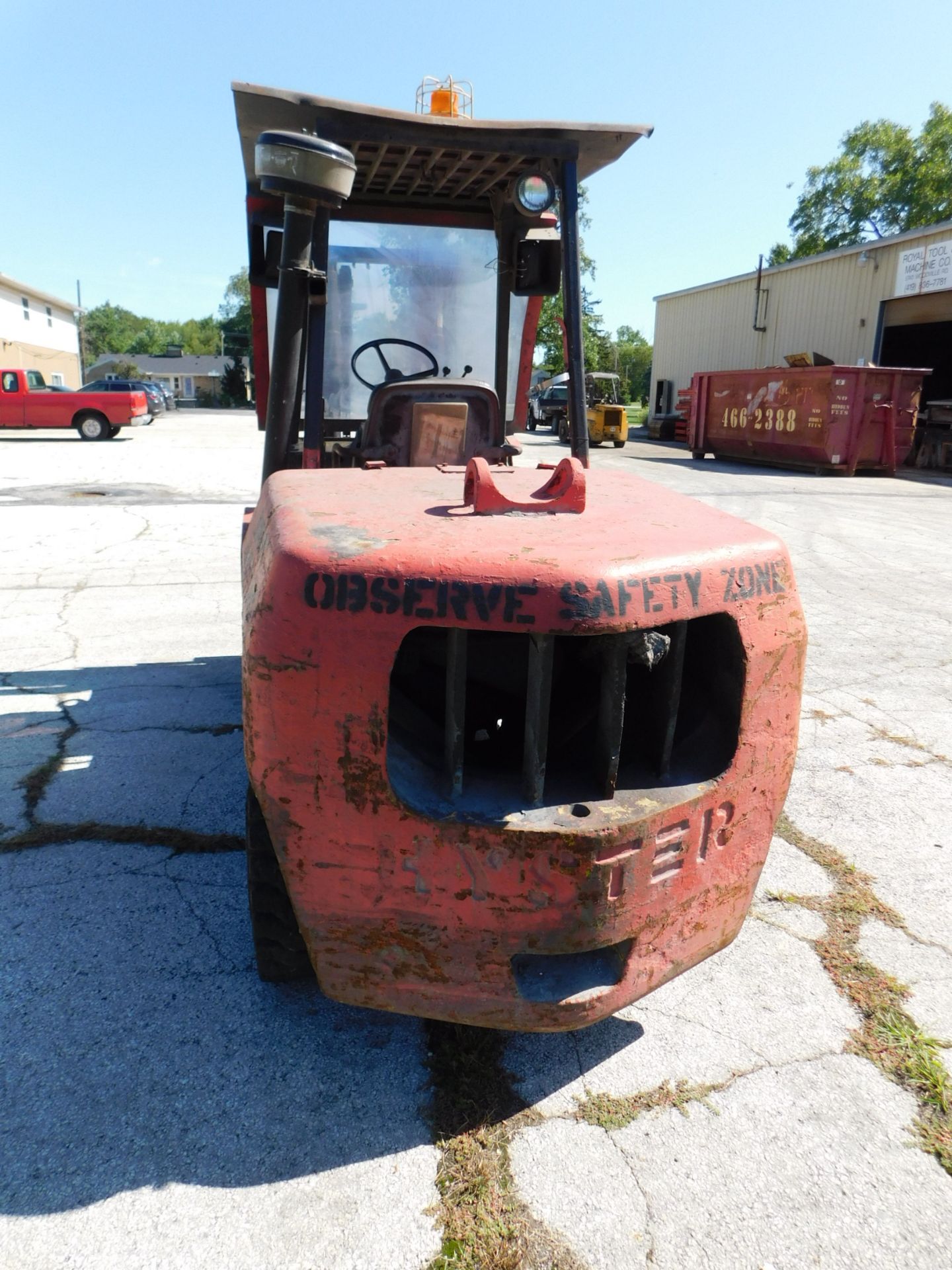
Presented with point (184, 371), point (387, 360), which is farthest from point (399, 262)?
point (184, 371)

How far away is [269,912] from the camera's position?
8.00 feet

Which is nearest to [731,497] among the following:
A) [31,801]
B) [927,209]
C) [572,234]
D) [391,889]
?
[572,234]

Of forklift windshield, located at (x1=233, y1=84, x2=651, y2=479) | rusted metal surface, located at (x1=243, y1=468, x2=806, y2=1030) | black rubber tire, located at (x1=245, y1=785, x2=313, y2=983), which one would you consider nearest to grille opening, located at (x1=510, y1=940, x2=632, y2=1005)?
rusted metal surface, located at (x1=243, y1=468, x2=806, y2=1030)

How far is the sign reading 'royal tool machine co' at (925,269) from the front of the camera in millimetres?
20203

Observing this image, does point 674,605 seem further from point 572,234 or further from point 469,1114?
point 572,234

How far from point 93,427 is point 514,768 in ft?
86.5

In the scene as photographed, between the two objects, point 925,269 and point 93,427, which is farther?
point 93,427

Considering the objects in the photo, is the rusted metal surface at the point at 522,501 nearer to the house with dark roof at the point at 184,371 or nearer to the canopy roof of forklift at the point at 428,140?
the canopy roof of forklift at the point at 428,140

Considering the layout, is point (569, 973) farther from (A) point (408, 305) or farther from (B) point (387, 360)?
(A) point (408, 305)

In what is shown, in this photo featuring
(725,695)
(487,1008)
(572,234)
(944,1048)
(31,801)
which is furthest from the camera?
(31,801)

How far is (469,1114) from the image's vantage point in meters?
2.20

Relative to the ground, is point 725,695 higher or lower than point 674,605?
lower

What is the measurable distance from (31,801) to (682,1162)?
2.84 metres

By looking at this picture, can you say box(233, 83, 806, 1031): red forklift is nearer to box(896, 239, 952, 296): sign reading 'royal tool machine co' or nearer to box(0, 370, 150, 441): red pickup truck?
box(896, 239, 952, 296): sign reading 'royal tool machine co'
